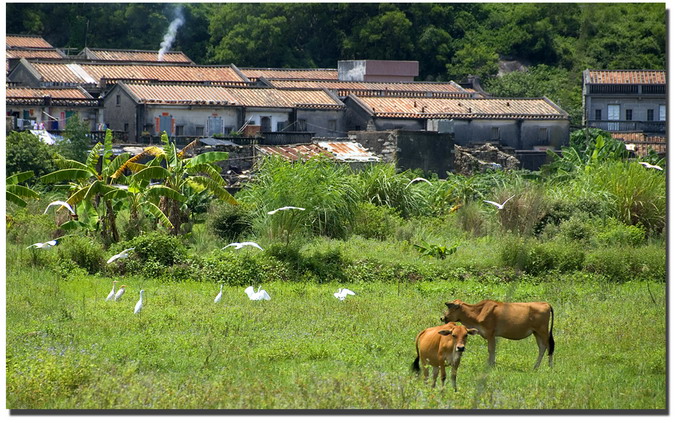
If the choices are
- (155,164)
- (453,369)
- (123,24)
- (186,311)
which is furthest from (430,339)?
(123,24)

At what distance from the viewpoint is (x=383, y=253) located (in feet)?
50.2

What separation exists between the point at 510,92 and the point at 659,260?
2337cm

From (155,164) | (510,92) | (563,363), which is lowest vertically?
(563,363)

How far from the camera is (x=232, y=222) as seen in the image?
17.0 meters

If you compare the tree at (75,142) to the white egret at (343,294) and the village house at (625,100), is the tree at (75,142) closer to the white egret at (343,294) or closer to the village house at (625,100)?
the white egret at (343,294)

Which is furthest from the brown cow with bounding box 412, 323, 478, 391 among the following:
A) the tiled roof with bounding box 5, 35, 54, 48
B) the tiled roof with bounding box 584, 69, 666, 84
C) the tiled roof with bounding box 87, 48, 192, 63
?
the tiled roof with bounding box 5, 35, 54, 48

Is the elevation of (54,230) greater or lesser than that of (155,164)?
lesser

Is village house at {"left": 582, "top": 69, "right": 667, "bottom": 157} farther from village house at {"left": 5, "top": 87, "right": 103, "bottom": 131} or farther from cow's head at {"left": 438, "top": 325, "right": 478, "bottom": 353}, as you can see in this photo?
cow's head at {"left": 438, "top": 325, "right": 478, "bottom": 353}

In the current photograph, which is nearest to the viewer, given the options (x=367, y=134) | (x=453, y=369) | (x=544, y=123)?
(x=453, y=369)

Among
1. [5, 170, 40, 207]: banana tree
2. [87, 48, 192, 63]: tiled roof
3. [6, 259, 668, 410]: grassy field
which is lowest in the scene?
[6, 259, 668, 410]: grassy field

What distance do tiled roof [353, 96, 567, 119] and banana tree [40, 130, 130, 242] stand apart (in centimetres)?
1349

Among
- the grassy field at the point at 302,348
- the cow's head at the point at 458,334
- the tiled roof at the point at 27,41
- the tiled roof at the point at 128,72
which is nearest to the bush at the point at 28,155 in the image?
the tiled roof at the point at 128,72

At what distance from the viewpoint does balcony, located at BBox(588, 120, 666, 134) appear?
33094 mm

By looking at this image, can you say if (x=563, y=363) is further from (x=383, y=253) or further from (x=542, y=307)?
(x=383, y=253)
